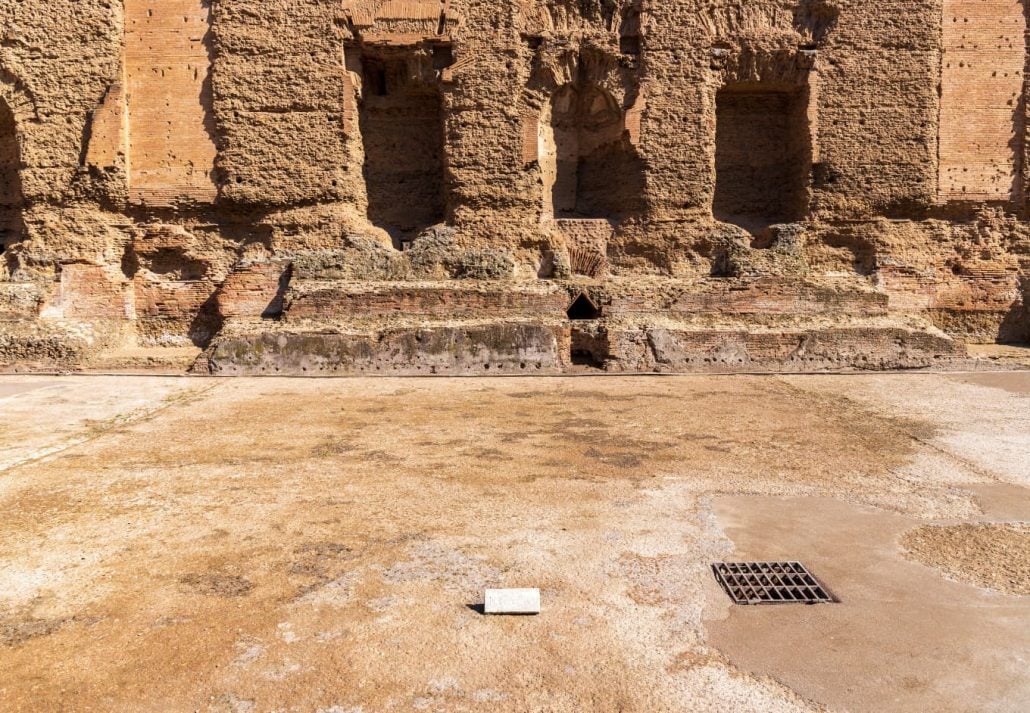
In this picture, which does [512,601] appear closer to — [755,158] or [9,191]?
[755,158]

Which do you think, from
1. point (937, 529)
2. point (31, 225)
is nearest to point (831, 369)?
point (937, 529)

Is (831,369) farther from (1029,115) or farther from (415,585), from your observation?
(415,585)

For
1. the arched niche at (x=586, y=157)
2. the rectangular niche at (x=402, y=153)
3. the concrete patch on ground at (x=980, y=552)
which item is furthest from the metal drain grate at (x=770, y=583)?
the rectangular niche at (x=402, y=153)

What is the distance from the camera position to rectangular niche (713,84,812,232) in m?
13.0

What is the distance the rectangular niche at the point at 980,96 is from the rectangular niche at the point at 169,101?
13.6m

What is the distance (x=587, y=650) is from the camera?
2.10m

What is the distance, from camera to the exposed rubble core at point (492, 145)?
11.5 metres

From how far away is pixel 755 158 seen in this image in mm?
13172

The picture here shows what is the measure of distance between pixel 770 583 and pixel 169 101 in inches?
507

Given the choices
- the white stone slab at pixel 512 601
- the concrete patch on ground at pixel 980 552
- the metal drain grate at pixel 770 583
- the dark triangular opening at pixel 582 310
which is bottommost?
the metal drain grate at pixel 770 583

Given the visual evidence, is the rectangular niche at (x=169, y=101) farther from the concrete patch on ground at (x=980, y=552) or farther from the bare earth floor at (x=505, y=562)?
the concrete patch on ground at (x=980, y=552)

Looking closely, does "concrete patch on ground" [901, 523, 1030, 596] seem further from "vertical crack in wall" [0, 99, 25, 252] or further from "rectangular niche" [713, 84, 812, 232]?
"vertical crack in wall" [0, 99, 25, 252]

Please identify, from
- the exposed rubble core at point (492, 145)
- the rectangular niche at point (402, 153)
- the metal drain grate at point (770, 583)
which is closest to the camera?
the metal drain grate at point (770, 583)

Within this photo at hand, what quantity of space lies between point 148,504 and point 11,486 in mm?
982
